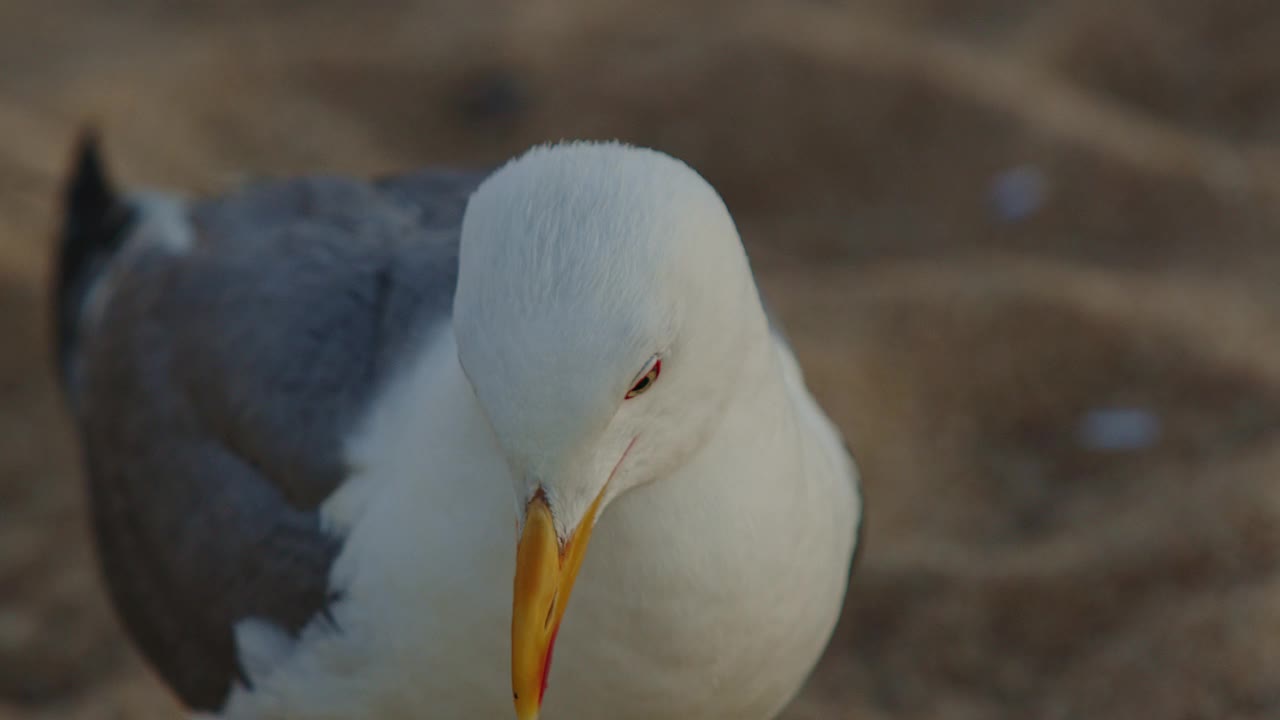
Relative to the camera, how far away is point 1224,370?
293 cm

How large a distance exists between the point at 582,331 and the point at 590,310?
19 millimetres

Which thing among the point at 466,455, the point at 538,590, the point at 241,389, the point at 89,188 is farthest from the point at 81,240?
the point at 538,590

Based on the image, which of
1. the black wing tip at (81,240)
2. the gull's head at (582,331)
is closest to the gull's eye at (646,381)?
the gull's head at (582,331)

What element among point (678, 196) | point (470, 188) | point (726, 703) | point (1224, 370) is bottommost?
point (1224, 370)

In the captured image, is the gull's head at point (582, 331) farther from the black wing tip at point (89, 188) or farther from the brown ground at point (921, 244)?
the black wing tip at point (89, 188)

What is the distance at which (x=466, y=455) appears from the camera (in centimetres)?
160

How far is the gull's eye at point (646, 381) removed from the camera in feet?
4.46

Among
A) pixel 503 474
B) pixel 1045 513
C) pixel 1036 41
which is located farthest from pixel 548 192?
pixel 1036 41

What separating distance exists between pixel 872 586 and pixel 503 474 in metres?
1.27

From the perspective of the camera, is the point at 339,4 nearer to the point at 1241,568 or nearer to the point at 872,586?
the point at 872,586

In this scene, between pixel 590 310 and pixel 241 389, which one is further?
pixel 241 389

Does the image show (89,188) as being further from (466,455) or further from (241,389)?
(466,455)

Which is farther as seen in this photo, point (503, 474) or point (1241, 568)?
point (1241, 568)

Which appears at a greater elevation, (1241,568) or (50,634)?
(1241,568)
